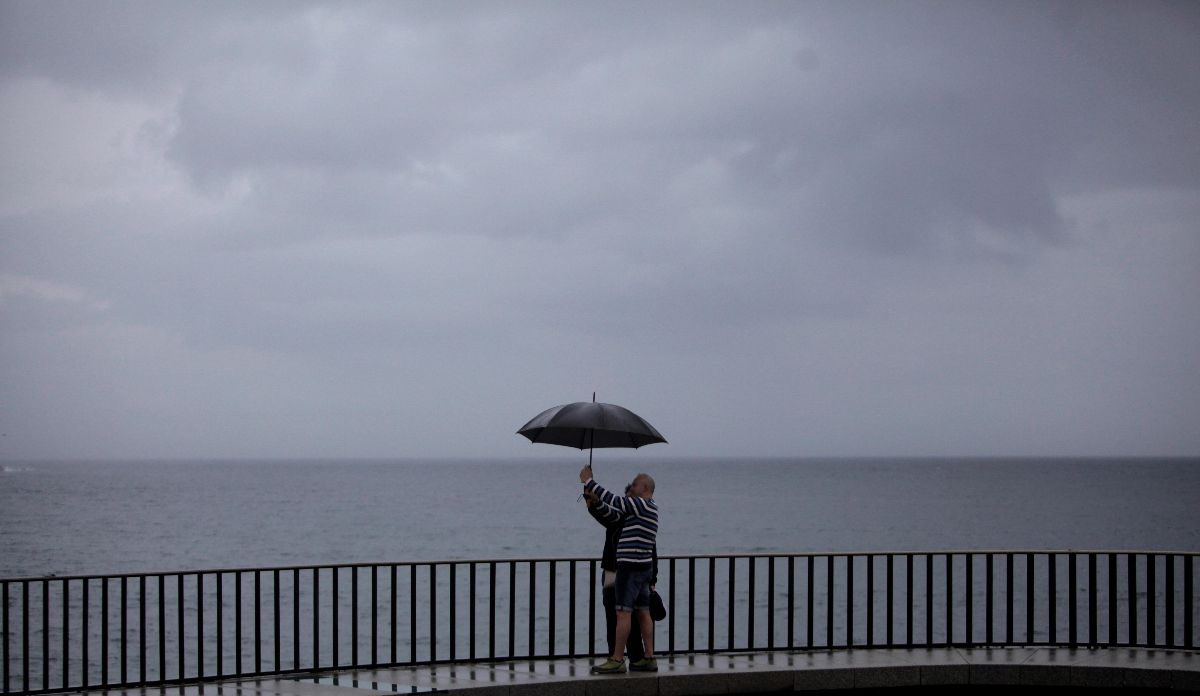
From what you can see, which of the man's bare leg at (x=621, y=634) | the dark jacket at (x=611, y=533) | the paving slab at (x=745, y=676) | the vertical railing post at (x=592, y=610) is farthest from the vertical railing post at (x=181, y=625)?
the man's bare leg at (x=621, y=634)

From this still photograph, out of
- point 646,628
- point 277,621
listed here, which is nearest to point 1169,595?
point 646,628

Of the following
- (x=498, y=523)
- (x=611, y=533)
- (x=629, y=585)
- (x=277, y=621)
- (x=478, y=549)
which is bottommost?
(x=498, y=523)

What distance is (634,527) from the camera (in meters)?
9.27

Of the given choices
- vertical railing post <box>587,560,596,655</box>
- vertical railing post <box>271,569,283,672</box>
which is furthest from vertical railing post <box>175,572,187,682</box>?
vertical railing post <box>587,560,596,655</box>

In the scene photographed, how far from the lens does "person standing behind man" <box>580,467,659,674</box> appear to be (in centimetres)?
920

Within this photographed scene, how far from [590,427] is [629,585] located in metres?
1.40

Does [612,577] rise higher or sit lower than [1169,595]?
higher

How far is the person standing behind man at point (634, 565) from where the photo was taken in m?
9.20

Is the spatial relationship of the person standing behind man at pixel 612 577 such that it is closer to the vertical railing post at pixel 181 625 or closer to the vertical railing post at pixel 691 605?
the vertical railing post at pixel 691 605

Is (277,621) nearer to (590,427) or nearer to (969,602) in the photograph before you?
(590,427)

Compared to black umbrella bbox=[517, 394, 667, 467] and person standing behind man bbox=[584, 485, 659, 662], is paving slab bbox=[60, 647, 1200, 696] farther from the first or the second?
black umbrella bbox=[517, 394, 667, 467]

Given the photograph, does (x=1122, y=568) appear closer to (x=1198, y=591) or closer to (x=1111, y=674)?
(x=1198, y=591)

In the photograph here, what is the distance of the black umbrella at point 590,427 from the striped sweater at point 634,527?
46 centimetres

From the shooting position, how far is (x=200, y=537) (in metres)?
75.0
